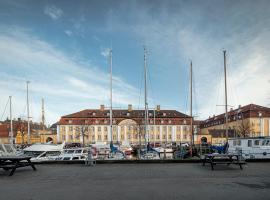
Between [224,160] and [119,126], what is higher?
[224,160]

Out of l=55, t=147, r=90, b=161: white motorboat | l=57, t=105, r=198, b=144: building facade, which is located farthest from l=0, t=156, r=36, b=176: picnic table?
l=57, t=105, r=198, b=144: building facade

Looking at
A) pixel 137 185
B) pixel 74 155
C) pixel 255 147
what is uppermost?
pixel 137 185

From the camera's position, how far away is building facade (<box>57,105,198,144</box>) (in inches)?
3652

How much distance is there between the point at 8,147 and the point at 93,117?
6113 cm

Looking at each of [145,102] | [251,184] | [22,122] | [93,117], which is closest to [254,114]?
[93,117]

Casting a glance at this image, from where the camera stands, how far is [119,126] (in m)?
93.6

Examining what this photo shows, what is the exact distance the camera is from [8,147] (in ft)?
108

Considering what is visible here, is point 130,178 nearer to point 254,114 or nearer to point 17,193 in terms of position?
point 17,193

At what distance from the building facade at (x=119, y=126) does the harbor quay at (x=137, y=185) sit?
7837 cm

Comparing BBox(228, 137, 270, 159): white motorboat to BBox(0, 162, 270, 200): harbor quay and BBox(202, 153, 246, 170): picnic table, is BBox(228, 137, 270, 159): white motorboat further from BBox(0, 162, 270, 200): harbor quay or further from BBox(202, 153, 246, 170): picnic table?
BBox(0, 162, 270, 200): harbor quay

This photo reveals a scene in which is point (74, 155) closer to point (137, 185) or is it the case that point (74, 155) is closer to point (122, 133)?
point (137, 185)

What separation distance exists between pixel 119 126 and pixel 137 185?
85.1m

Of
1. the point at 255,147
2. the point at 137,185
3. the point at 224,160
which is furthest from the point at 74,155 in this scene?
the point at 137,185

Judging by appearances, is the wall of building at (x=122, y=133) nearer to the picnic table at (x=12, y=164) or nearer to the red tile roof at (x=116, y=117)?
the red tile roof at (x=116, y=117)
